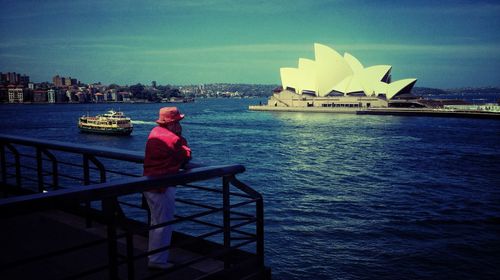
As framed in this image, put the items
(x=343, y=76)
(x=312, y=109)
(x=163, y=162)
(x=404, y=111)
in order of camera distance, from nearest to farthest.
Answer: (x=163, y=162)
(x=404, y=111)
(x=312, y=109)
(x=343, y=76)

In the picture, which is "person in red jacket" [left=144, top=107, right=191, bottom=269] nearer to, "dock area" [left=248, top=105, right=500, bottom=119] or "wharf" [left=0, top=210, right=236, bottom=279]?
"wharf" [left=0, top=210, right=236, bottom=279]

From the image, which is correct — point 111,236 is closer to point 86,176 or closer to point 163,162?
point 163,162

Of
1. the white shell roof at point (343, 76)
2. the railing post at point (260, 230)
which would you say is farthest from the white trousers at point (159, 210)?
the white shell roof at point (343, 76)

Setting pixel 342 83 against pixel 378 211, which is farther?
pixel 342 83

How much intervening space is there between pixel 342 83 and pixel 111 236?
7577 centimetres

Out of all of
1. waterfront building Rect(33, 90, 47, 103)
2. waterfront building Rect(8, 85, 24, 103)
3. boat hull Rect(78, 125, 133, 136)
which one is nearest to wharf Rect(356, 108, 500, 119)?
boat hull Rect(78, 125, 133, 136)

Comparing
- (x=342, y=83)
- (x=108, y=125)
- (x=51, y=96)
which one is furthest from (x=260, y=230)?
(x=51, y=96)

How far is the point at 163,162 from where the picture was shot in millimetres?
2178

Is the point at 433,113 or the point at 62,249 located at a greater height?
the point at 62,249

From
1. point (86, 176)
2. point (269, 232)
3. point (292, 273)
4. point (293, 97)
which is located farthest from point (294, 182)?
point (293, 97)

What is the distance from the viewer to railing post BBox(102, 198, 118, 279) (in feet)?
5.06

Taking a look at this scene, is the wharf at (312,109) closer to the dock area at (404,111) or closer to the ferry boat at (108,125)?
the dock area at (404,111)

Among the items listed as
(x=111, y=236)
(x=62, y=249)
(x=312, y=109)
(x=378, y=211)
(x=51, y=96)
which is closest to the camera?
(x=111, y=236)

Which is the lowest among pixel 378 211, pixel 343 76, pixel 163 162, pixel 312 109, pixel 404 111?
pixel 378 211
